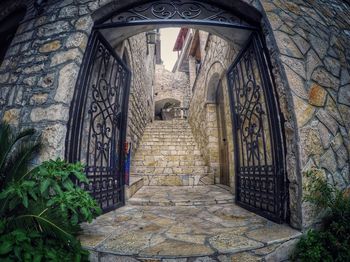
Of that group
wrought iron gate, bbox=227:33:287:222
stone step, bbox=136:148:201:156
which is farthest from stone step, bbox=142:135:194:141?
wrought iron gate, bbox=227:33:287:222

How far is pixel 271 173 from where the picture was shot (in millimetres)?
2312

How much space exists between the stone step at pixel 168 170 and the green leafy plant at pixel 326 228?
3895 mm

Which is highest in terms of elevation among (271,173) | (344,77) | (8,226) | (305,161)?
(344,77)

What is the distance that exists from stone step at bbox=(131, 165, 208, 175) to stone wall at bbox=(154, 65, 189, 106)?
35.8ft

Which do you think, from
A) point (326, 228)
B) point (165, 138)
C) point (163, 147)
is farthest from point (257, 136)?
point (165, 138)

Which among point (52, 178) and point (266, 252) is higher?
point (52, 178)

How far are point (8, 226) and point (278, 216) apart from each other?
251 centimetres

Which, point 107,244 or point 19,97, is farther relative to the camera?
point 19,97

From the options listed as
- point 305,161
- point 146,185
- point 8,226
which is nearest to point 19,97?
point 8,226

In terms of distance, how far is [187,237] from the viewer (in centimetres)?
167

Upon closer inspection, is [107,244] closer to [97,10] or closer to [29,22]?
[97,10]

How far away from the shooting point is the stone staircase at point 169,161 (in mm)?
5113

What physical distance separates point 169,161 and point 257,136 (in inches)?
154

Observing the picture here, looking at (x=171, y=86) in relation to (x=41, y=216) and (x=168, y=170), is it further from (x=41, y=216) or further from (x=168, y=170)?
(x=41, y=216)
